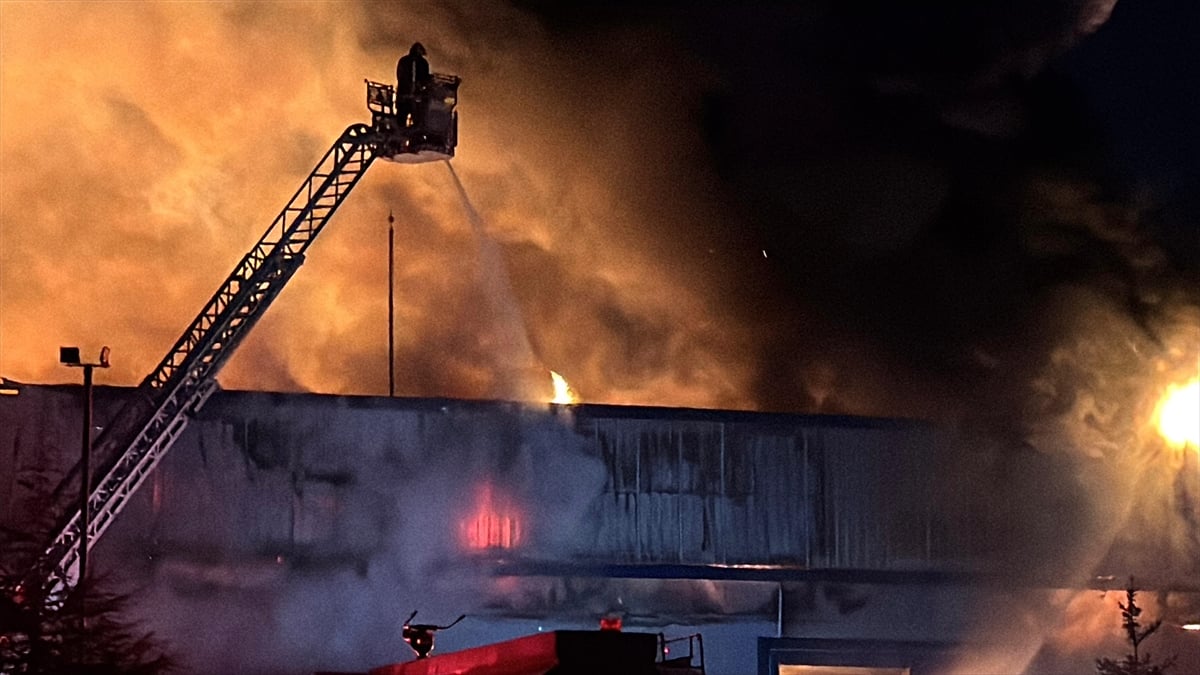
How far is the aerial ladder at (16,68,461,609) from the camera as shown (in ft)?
95.5

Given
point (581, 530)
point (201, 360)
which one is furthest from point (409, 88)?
point (581, 530)

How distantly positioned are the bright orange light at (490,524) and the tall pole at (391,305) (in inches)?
180

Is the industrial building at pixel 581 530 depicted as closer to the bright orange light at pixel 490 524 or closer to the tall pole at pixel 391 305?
the bright orange light at pixel 490 524

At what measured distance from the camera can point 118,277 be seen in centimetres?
3938

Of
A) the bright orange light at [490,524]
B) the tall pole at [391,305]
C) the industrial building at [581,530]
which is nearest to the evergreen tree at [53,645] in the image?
the industrial building at [581,530]

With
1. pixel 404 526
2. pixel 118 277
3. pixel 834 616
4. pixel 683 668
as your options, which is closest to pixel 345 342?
pixel 118 277

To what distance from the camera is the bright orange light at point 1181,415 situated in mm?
35969

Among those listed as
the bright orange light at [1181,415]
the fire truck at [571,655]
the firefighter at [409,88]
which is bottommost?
the fire truck at [571,655]

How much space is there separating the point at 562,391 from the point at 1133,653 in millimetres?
12106

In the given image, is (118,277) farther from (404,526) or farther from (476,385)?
(404,526)

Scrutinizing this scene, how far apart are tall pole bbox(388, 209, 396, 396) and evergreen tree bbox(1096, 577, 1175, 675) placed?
14.1 meters

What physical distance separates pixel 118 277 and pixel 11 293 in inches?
85.3

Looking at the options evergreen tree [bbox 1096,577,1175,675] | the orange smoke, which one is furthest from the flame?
evergreen tree [bbox 1096,577,1175,675]

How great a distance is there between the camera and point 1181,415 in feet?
118
